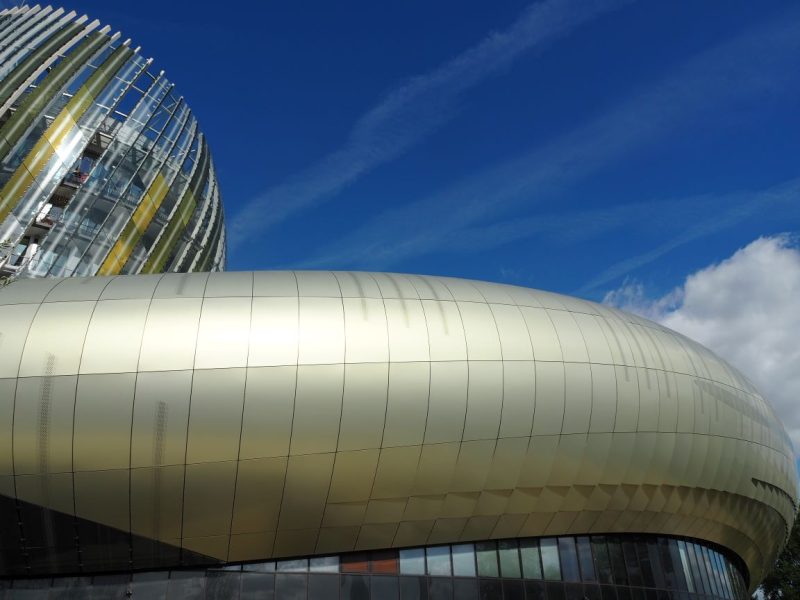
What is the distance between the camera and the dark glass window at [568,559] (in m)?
18.7

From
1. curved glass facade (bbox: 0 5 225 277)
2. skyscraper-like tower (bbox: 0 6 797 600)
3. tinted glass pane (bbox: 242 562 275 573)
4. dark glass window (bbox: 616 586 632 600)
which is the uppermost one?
curved glass facade (bbox: 0 5 225 277)

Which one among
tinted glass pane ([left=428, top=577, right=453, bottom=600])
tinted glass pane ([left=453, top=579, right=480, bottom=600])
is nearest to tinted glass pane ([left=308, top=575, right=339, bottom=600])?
tinted glass pane ([left=428, top=577, right=453, bottom=600])

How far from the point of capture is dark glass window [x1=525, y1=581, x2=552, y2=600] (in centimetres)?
1792

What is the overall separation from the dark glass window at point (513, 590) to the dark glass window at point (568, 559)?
1.55 metres

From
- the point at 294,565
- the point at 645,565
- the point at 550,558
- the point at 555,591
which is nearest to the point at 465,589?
the point at 555,591

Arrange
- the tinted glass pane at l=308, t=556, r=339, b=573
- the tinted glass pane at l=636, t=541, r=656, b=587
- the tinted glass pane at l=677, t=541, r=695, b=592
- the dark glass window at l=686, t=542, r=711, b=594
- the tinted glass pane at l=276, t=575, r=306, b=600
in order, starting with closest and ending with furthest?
1. the tinted glass pane at l=276, t=575, r=306, b=600
2. the tinted glass pane at l=308, t=556, r=339, b=573
3. the tinted glass pane at l=636, t=541, r=656, b=587
4. the tinted glass pane at l=677, t=541, r=695, b=592
5. the dark glass window at l=686, t=542, r=711, b=594

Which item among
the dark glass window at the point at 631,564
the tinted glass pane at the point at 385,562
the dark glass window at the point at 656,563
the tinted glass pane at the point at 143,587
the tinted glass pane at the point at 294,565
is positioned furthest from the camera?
the dark glass window at the point at 656,563

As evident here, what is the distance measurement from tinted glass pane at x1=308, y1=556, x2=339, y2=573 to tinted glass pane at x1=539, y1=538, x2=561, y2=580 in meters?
6.13

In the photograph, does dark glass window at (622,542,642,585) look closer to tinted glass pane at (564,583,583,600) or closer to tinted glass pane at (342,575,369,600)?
tinted glass pane at (564,583,583,600)

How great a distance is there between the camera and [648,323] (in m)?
21.5

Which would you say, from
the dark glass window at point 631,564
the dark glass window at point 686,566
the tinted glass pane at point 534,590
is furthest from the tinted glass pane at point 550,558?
the dark glass window at point 686,566

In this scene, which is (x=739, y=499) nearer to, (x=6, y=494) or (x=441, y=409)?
(x=441, y=409)

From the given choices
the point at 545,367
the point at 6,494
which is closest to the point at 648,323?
the point at 545,367

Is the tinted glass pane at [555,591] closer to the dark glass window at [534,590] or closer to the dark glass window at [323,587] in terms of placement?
the dark glass window at [534,590]
